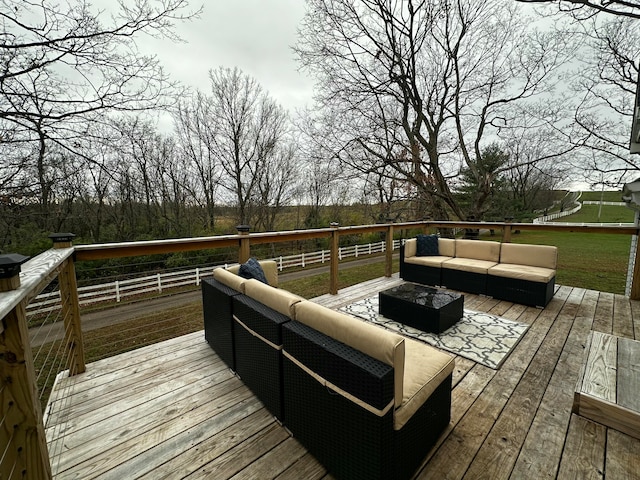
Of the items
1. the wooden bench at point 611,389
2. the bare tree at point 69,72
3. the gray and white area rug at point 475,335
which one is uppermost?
the bare tree at point 69,72

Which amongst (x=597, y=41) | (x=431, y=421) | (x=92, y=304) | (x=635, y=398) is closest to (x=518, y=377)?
(x=635, y=398)

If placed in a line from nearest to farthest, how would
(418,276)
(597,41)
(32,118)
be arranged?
1. (32,118)
2. (418,276)
3. (597,41)

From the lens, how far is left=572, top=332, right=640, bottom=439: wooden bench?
5.25 ft

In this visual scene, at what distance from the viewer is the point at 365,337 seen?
1.24 meters

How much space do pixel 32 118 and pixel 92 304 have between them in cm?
669

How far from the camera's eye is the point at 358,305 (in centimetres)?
374

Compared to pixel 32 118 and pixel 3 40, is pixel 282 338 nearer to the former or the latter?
pixel 32 118

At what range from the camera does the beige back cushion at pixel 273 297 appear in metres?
1.65

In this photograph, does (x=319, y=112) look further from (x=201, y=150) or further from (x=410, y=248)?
(x=410, y=248)

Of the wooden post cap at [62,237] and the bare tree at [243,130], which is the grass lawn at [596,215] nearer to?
the bare tree at [243,130]

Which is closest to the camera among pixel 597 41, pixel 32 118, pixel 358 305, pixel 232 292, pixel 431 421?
pixel 431 421

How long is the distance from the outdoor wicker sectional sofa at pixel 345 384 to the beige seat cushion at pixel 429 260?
2.90 meters

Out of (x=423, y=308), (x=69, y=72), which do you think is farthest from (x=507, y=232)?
(x=69, y=72)

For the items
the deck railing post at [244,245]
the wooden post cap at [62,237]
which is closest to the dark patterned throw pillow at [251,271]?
the deck railing post at [244,245]
